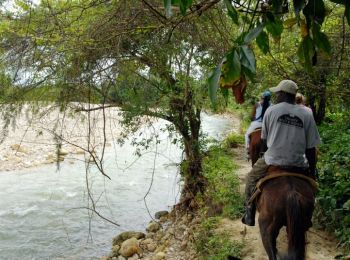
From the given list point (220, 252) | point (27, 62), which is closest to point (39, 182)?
point (220, 252)

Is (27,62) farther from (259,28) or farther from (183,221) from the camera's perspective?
(183,221)

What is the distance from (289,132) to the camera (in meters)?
3.65

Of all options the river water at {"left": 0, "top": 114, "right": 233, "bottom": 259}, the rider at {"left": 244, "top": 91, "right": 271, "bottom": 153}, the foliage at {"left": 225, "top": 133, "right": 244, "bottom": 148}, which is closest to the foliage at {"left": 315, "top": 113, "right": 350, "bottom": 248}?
the rider at {"left": 244, "top": 91, "right": 271, "bottom": 153}

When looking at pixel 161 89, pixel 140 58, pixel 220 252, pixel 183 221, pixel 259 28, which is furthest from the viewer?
pixel 183 221

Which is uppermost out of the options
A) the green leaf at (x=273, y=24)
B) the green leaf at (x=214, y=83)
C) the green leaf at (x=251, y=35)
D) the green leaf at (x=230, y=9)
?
the green leaf at (x=230, y=9)

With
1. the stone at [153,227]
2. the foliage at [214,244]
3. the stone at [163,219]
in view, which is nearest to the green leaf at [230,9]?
the foliage at [214,244]

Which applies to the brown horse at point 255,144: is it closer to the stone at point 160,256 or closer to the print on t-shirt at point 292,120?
the stone at point 160,256

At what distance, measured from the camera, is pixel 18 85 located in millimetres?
3912

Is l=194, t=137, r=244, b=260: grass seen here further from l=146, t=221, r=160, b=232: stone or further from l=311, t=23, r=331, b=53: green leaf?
l=311, t=23, r=331, b=53: green leaf

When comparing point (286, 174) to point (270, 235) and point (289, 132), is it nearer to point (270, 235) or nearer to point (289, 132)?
point (289, 132)

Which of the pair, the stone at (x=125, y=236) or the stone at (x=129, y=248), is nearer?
the stone at (x=129, y=248)

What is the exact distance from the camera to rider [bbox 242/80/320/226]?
11.9 feet

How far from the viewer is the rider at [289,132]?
3.64 m

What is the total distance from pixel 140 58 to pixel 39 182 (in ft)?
34.2
